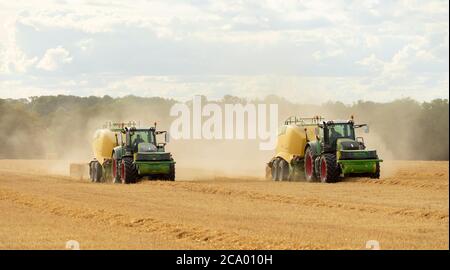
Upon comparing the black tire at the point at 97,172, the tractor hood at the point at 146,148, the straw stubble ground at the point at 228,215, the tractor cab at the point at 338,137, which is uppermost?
the tractor cab at the point at 338,137

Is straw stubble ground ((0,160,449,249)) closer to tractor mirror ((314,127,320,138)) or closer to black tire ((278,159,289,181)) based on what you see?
tractor mirror ((314,127,320,138))

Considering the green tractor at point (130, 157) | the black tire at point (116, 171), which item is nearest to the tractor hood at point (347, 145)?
the green tractor at point (130, 157)

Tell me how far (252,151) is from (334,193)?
3525 centimetres

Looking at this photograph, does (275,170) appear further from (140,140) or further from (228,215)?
(228,215)

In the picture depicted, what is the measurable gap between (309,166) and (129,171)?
7.77 meters

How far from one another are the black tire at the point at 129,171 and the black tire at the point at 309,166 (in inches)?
292

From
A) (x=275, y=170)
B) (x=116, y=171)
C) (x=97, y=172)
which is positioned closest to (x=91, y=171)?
(x=97, y=172)

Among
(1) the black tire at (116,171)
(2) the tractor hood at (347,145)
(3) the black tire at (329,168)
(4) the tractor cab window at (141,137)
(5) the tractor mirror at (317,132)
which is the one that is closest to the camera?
(3) the black tire at (329,168)

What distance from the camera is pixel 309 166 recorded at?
134ft

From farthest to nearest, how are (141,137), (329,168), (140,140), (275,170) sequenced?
(275,170) → (141,137) → (140,140) → (329,168)

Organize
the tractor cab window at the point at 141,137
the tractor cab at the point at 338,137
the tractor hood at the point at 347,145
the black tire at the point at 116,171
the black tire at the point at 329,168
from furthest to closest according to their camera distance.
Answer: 1. the black tire at the point at 116,171
2. the tractor cab window at the point at 141,137
3. the tractor cab at the point at 338,137
4. the tractor hood at the point at 347,145
5. the black tire at the point at 329,168

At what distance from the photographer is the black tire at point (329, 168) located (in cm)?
3831

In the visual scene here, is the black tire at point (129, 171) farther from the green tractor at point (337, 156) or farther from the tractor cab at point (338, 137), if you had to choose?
the tractor cab at point (338, 137)

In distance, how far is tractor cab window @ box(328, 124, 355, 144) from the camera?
39906 mm
